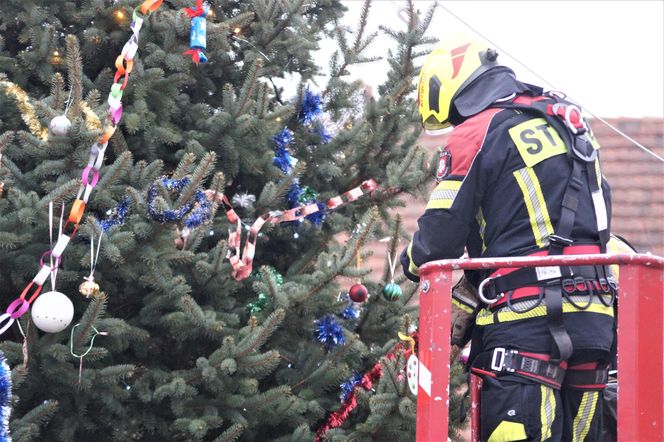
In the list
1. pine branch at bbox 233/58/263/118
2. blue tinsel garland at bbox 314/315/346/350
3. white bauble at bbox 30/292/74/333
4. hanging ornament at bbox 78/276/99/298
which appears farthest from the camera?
blue tinsel garland at bbox 314/315/346/350

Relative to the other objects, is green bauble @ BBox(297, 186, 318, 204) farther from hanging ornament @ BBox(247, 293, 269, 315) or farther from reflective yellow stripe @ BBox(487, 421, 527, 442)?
reflective yellow stripe @ BBox(487, 421, 527, 442)

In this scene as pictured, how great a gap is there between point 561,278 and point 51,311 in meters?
2.03

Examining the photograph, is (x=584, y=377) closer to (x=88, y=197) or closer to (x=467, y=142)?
(x=467, y=142)

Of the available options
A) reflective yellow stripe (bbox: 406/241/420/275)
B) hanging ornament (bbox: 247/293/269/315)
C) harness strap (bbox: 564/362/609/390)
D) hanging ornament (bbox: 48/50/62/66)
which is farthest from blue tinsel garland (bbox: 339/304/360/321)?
hanging ornament (bbox: 48/50/62/66)

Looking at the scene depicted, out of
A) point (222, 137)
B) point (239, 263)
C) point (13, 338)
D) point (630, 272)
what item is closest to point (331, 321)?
point (239, 263)

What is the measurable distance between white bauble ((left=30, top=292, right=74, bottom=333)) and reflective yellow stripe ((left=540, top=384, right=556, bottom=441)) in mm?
1929

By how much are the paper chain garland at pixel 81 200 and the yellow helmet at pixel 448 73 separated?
1398 mm

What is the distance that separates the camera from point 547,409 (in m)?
3.82

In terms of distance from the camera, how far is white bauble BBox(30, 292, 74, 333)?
4.24m

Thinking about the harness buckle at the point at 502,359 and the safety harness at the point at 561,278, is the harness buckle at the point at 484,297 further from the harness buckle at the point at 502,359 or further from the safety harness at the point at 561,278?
the harness buckle at the point at 502,359

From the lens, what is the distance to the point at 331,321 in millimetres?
5234

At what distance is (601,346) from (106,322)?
6.81 feet

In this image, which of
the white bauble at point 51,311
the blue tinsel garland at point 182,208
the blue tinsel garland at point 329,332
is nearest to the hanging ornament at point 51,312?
the white bauble at point 51,311

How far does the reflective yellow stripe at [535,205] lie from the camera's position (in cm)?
397
